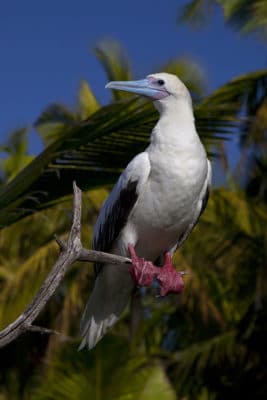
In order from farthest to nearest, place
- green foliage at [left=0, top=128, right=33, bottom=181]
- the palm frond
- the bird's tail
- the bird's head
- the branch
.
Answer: green foliage at [left=0, top=128, right=33, bottom=181]
the bird's tail
the bird's head
the palm frond
the branch

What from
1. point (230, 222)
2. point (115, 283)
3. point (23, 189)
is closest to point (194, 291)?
point (230, 222)

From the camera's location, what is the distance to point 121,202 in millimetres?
5453

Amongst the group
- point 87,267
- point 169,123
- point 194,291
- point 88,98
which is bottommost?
point 194,291

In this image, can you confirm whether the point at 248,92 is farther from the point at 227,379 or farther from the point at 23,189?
the point at 23,189

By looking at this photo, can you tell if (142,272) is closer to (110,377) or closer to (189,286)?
(110,377)

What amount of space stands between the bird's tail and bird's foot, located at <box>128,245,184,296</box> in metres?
0.45

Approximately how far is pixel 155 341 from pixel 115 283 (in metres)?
10.1

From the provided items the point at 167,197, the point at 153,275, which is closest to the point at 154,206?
the point at 167,197

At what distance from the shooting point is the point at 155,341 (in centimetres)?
1584

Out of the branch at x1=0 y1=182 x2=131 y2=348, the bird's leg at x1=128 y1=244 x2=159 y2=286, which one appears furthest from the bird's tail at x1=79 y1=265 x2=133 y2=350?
the branch at x1=0 y1=182 x2=131 y2=348

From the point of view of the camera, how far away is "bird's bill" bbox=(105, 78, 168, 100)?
557cm

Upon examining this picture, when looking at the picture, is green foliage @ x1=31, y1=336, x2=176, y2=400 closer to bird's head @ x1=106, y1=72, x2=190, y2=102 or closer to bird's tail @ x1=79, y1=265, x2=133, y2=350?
bird's tail @ x1=79, y1=265, x2=133, y2=350

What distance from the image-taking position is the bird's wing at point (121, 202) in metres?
5.24

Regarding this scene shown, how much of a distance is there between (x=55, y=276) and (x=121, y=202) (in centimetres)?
154
